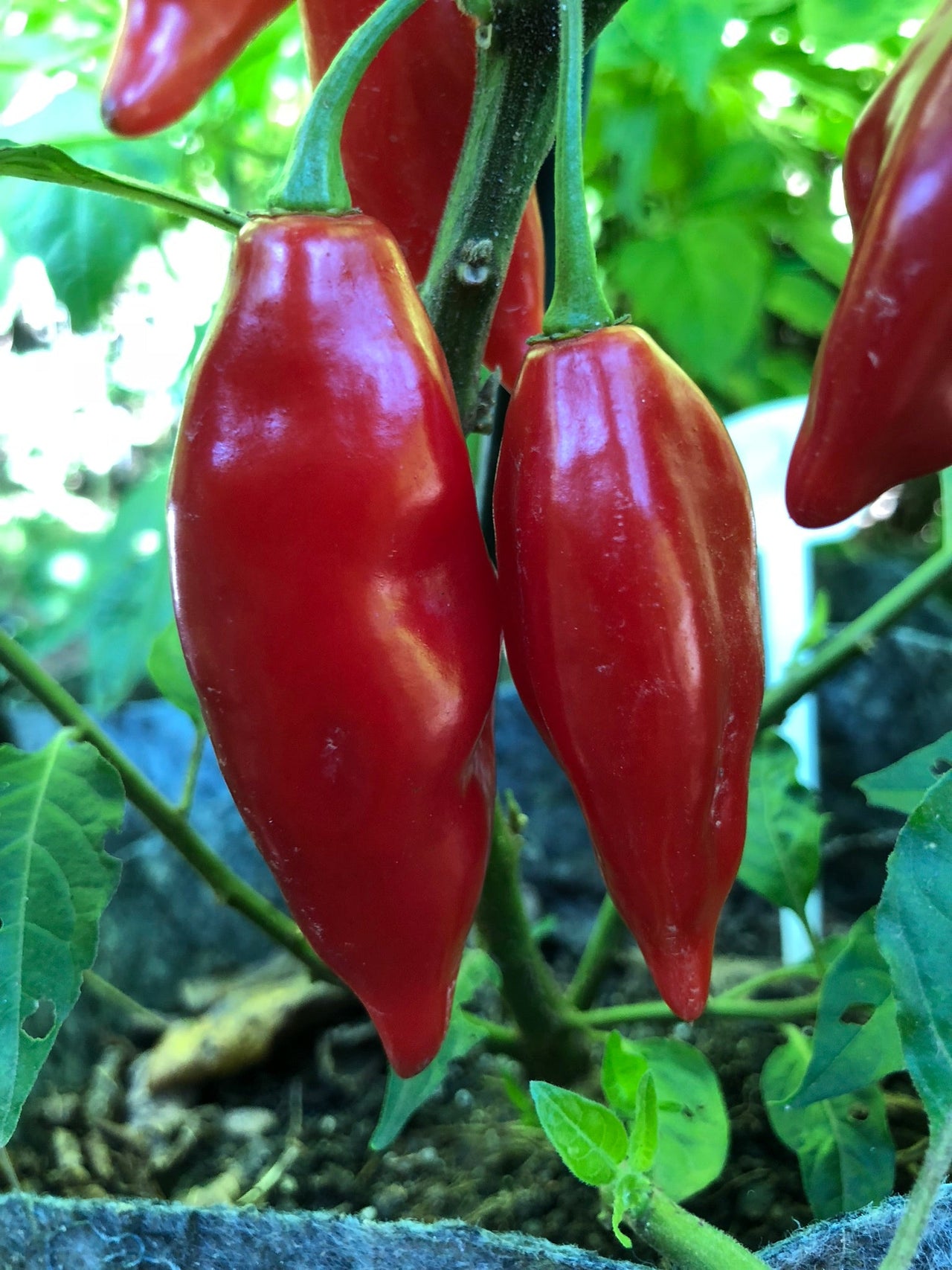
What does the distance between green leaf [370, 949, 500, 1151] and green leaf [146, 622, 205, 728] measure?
178 millimetres

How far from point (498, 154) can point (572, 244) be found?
1.5 inches

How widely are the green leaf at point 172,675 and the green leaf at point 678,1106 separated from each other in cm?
25

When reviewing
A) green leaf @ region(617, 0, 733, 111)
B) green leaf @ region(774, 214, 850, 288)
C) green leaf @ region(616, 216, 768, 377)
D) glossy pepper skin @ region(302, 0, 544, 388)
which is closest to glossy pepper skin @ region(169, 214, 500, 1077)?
glossy pepper skin @ region(302, 0, 544, 388)

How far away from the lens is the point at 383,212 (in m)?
0.43

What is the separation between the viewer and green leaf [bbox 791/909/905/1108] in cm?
40

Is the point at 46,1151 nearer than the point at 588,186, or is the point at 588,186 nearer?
the point at 46,1151

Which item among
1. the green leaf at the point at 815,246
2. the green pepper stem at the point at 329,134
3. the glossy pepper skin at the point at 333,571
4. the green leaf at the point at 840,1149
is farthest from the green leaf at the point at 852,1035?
the green leaf at the point at 815,246

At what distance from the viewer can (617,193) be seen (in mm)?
937

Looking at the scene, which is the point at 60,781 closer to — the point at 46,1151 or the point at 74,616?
the point at 46,1151

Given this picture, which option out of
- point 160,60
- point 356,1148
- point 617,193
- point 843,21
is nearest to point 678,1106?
point 356,1148

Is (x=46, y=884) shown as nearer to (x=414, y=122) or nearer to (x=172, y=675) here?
(x=172, y=675)

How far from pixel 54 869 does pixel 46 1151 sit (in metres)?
0.31

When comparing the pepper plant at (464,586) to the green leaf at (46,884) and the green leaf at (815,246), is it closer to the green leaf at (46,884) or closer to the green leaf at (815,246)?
the green leaf at (46,884)

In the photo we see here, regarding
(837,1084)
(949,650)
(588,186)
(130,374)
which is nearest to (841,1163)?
(837,1084)
